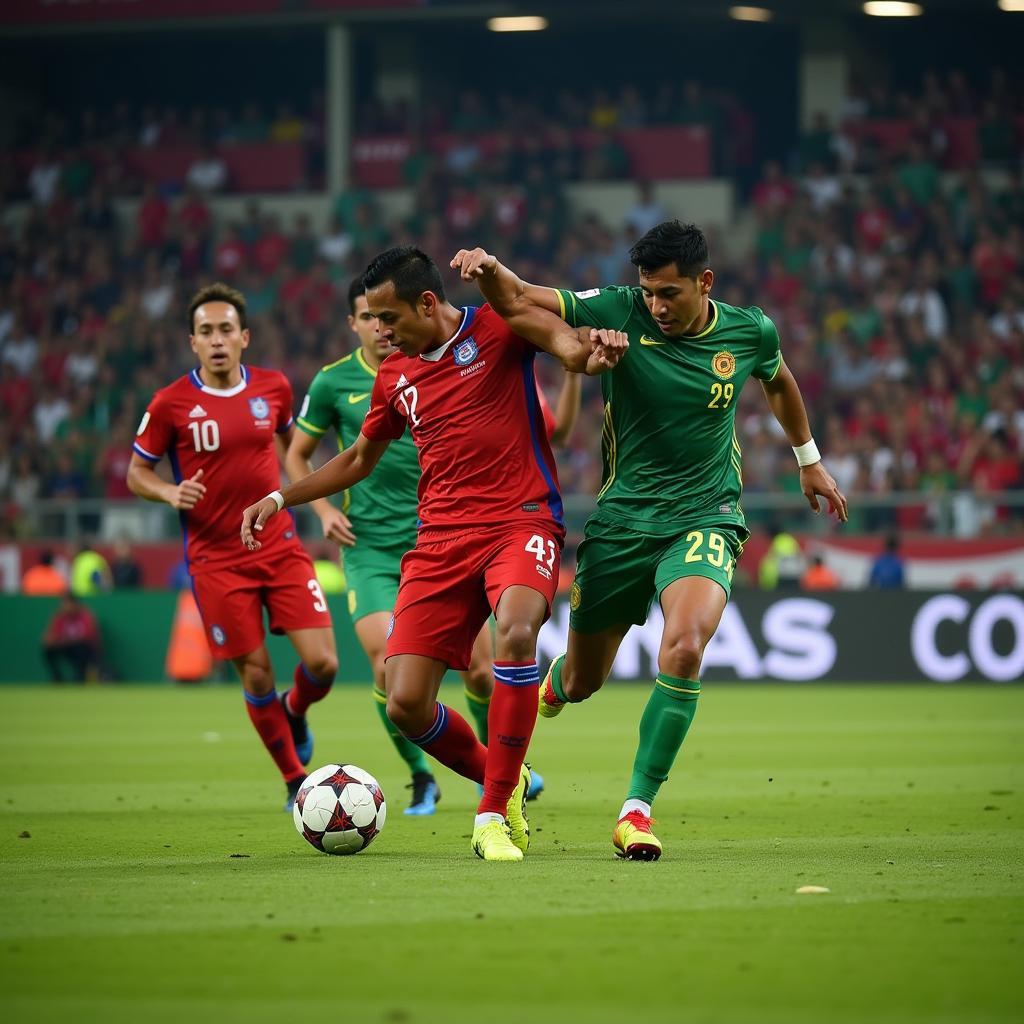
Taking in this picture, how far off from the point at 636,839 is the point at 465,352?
211cm

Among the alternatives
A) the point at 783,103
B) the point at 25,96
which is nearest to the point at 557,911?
the point at 783,103

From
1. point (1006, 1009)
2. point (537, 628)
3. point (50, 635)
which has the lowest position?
point (50, 635)

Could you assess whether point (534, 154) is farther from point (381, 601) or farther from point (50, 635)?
point (381, 601)

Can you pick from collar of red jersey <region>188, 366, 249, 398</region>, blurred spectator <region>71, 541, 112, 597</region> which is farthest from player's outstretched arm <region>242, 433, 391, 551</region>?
blurred spectator <region>71, 541, 112, 597</region>

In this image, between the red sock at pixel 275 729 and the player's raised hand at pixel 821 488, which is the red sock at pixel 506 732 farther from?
the red sock at pixel 275 729

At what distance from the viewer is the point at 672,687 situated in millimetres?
7484

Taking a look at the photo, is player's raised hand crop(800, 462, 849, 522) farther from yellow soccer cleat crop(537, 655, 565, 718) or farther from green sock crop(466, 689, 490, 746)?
green sock crop(466, 689, 490, 746)

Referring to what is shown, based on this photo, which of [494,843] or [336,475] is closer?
[494,843]

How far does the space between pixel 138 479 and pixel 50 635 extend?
14.5 m

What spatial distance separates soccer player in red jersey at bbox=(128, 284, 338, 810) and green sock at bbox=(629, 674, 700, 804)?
288 centimetres

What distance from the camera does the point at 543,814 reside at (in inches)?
378

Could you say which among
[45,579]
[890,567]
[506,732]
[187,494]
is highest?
[187,494]

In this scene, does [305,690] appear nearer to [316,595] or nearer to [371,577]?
[316,595]

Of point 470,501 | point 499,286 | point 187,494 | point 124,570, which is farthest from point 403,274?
point 124,570
